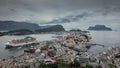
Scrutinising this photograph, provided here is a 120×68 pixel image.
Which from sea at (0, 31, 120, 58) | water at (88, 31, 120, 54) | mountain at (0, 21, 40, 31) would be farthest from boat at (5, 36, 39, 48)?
mountain at (0, 21, 40, 31)

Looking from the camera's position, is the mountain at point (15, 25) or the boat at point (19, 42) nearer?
the boat at point (19, 42)

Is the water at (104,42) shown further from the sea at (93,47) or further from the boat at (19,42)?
the boat at (19,42)

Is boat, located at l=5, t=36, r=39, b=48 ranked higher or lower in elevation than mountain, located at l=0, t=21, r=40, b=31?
higher

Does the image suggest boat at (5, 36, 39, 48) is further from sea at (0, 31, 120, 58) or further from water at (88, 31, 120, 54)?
water at (88, 31, 120, 54)

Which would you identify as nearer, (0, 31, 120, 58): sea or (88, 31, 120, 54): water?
(0, 31, 120, 58): sea

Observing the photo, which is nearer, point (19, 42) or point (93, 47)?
point (93, 47)

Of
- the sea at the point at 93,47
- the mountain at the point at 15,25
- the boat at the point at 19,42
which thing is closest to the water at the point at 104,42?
the sea at the point at 93,47

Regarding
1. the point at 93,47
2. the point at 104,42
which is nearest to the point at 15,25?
the point at 104,42

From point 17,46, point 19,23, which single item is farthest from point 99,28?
point 17,46

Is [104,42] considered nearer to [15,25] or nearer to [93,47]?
[93,47]

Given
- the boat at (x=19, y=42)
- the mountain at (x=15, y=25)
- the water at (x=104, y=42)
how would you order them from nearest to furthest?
the water at (x=104, y=42) < the boat at (x=19, y=42) < the mountain at (x=15, y=25)

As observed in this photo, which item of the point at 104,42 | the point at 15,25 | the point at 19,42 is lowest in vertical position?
the point at 15,25
